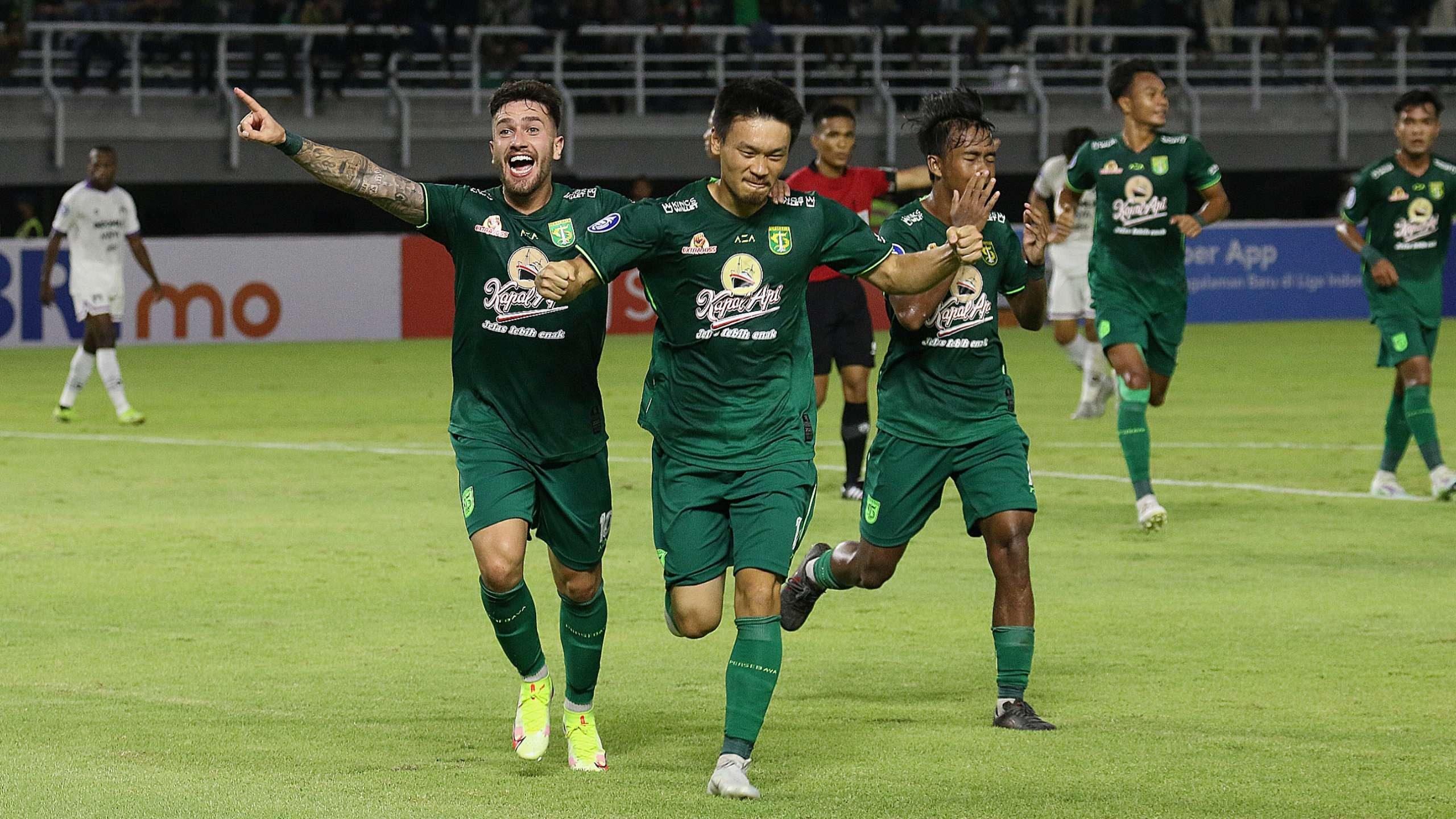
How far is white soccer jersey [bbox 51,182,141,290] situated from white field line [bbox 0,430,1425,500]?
1.75 metres

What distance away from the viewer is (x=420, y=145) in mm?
31750

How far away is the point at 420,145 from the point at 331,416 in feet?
45.4

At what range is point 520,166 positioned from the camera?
21.9ft

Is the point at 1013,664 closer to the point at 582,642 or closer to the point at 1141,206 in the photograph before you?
the point at 582,642

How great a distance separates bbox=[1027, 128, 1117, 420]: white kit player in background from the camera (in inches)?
700

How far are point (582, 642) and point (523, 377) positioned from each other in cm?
88

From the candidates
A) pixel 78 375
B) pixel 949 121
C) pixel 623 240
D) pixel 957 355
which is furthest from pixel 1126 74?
pixel 78 375

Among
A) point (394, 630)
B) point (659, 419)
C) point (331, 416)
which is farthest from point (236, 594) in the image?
point (331, 416)

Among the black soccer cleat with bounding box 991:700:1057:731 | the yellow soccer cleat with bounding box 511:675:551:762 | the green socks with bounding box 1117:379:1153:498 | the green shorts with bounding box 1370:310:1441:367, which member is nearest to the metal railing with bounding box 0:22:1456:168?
the green shorts with bounding box 1370:310:1441:367

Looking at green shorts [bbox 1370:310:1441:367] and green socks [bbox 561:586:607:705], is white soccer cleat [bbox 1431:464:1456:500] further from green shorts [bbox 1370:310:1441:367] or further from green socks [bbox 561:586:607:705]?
green socks [bbox 561:586:607:705]

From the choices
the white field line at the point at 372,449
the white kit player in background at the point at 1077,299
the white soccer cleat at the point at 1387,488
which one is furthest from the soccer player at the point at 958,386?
the white kit player in background at the point at 1077,299

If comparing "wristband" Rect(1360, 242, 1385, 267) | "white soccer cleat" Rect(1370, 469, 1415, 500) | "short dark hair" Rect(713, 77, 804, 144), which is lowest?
"white soccer cleat" Rect(1370, 469, 1415, 500)

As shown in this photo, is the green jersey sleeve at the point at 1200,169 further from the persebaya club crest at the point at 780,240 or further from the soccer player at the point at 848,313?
the persebaya club crest at the point at 780,240

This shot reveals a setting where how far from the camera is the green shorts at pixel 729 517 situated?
638cm
